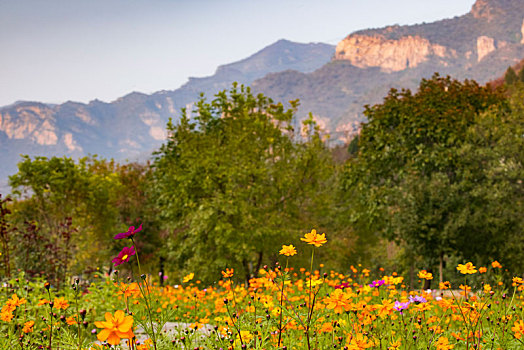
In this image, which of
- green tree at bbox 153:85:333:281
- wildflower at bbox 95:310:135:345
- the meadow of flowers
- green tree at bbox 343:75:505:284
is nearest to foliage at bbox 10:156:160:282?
green tree at bbox 153:85:333:281

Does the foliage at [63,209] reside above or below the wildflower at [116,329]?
below

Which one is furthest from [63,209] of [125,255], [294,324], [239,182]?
[125,255]

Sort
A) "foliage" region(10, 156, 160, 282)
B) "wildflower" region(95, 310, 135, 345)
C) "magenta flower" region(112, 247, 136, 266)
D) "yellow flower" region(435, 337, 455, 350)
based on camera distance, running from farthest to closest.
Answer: "foliage" region(10, 156, 160, 282)
"yellow flower" region(435, 337, 455, 350)
"magenta flower" region(112, 247, 136, 266)
"wildflower" region(95, 310, 135, 345)

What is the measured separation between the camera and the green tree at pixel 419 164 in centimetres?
1400

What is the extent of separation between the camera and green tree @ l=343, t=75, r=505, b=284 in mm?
14000

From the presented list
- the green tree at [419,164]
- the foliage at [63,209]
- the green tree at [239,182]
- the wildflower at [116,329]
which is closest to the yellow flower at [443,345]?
the wildflower at [116,329]

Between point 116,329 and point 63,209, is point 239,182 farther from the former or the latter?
point 116,329

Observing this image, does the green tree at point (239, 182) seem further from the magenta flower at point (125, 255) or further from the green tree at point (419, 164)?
the magenta flower at point (125, 255)

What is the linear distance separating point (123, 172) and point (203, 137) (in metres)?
14.5

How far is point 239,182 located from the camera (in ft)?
43.1

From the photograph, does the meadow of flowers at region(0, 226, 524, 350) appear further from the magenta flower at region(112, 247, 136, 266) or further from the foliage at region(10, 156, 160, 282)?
the foliage at region(10, 156, 160, 282)

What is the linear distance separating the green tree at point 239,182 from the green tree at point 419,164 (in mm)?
3170

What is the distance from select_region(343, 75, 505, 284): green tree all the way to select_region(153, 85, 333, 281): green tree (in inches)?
125

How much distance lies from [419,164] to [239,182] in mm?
7490
